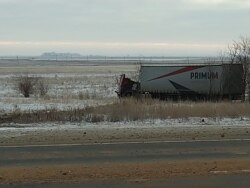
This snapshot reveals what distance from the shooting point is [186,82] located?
93.9ft

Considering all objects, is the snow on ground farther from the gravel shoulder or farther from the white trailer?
the white trailer

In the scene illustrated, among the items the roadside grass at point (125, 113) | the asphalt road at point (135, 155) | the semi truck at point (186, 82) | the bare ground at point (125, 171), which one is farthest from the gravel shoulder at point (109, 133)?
the semi truck at point (186, 82)

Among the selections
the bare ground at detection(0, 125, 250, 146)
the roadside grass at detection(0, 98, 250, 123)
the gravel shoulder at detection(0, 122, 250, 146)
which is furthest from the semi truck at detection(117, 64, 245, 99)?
the bare ground at detection(0, 125, 250, 146)

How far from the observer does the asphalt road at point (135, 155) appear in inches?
306

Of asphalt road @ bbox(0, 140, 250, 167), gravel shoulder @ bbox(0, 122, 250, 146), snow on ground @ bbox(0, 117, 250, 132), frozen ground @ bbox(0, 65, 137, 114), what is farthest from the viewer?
frozen ground @ bbox(0, 65, 137, 114)

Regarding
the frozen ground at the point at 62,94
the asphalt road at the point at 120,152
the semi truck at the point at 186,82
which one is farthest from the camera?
the semi truck at the point at 186,82

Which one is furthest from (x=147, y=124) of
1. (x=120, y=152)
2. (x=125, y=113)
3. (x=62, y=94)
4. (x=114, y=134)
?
(x=62, y=94)

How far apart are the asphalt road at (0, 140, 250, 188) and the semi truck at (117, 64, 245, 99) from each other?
15.7 metres

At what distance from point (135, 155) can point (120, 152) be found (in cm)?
51

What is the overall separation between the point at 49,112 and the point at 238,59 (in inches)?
497

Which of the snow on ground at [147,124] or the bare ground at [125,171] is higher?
the bare ground at [125,171]

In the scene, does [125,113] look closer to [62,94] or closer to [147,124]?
[147,124]

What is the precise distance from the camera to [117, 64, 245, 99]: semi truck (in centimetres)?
2820

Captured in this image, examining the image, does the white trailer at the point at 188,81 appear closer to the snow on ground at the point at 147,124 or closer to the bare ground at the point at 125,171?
the snow on ground at the point at 147,124
